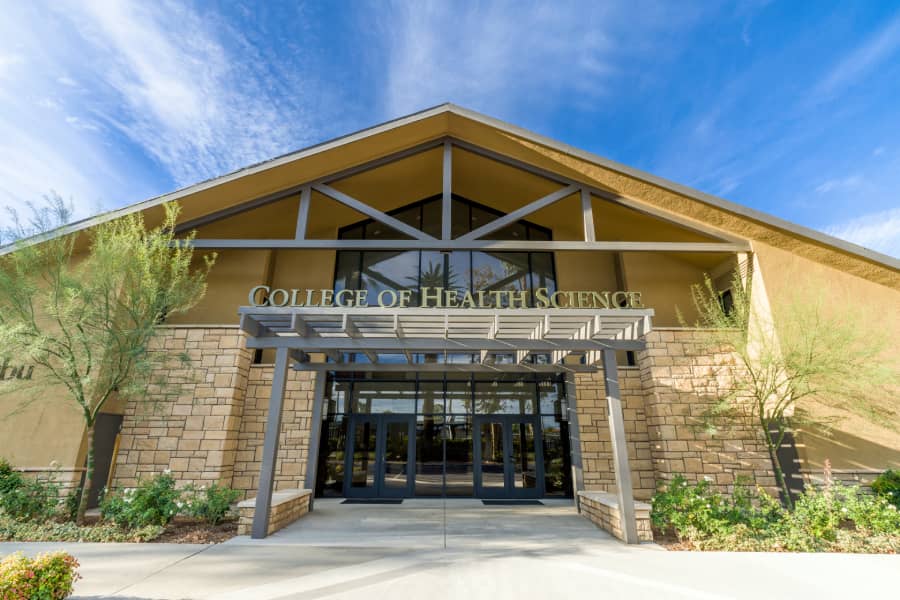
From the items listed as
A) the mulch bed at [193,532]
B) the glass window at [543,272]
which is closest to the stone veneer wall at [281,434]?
the mulch bed at [193,532]

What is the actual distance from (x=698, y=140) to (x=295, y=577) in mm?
26694

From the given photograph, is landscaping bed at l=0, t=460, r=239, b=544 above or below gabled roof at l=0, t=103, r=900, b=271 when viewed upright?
below

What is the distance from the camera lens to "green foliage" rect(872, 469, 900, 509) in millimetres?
9094

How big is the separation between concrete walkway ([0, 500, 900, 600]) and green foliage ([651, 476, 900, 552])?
1.64 ft

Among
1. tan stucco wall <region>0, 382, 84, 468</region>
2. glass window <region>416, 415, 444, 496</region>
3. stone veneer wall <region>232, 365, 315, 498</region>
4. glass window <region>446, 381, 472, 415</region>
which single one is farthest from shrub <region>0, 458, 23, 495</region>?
glass window <region>446, 381, 472, 415</region>

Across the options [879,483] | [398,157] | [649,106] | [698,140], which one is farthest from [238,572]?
[698,140]

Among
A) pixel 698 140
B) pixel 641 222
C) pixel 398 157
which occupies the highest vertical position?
pixel 698 140

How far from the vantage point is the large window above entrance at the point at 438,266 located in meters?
14.4

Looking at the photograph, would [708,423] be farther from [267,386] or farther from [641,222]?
[267,386]

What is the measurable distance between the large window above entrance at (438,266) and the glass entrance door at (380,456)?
4010mm

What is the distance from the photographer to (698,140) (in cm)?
2320

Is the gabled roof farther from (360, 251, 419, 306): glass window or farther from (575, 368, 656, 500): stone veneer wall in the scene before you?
(575, 368, 656, 500): stone veneer wall

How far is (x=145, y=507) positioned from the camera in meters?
8.42

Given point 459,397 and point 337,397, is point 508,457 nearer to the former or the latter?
point 459,397
